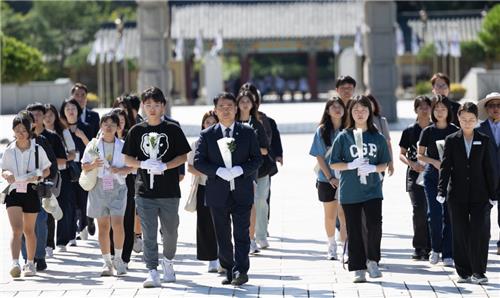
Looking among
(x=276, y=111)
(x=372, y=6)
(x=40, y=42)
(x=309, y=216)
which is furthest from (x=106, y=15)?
(x=309, y=216)

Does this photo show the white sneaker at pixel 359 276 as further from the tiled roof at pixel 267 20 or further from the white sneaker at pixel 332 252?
the tiled roof at pixel 267 20

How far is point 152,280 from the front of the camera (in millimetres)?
11031

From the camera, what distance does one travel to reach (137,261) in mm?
12883

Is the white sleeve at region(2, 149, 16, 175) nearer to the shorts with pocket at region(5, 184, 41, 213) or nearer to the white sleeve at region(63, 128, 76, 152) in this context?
the shorts with pocket at region(5, 184, 41, 213)

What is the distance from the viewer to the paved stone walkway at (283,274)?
10.7 m

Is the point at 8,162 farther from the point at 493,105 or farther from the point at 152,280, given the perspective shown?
the point at 493,105

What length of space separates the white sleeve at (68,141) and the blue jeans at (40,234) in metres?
1.52

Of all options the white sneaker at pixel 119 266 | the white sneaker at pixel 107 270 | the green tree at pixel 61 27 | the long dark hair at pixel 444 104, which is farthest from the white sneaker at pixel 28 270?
the green tree at pixel 61 27

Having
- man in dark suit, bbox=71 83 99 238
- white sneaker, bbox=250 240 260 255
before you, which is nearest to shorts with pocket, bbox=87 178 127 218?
white sneaker, bbox=250 240 260 255

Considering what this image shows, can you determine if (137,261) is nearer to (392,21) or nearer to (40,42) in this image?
(392,21)

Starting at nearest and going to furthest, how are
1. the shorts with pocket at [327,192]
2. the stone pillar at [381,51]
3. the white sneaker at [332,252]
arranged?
the white sneaker at [332,252] < the shorts with pocket at [327,192] < the stone pillar at [381,51]

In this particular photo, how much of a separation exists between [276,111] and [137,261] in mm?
36694

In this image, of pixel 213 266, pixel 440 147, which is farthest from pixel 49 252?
pixel 440 147

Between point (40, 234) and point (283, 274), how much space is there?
2.56 metres
